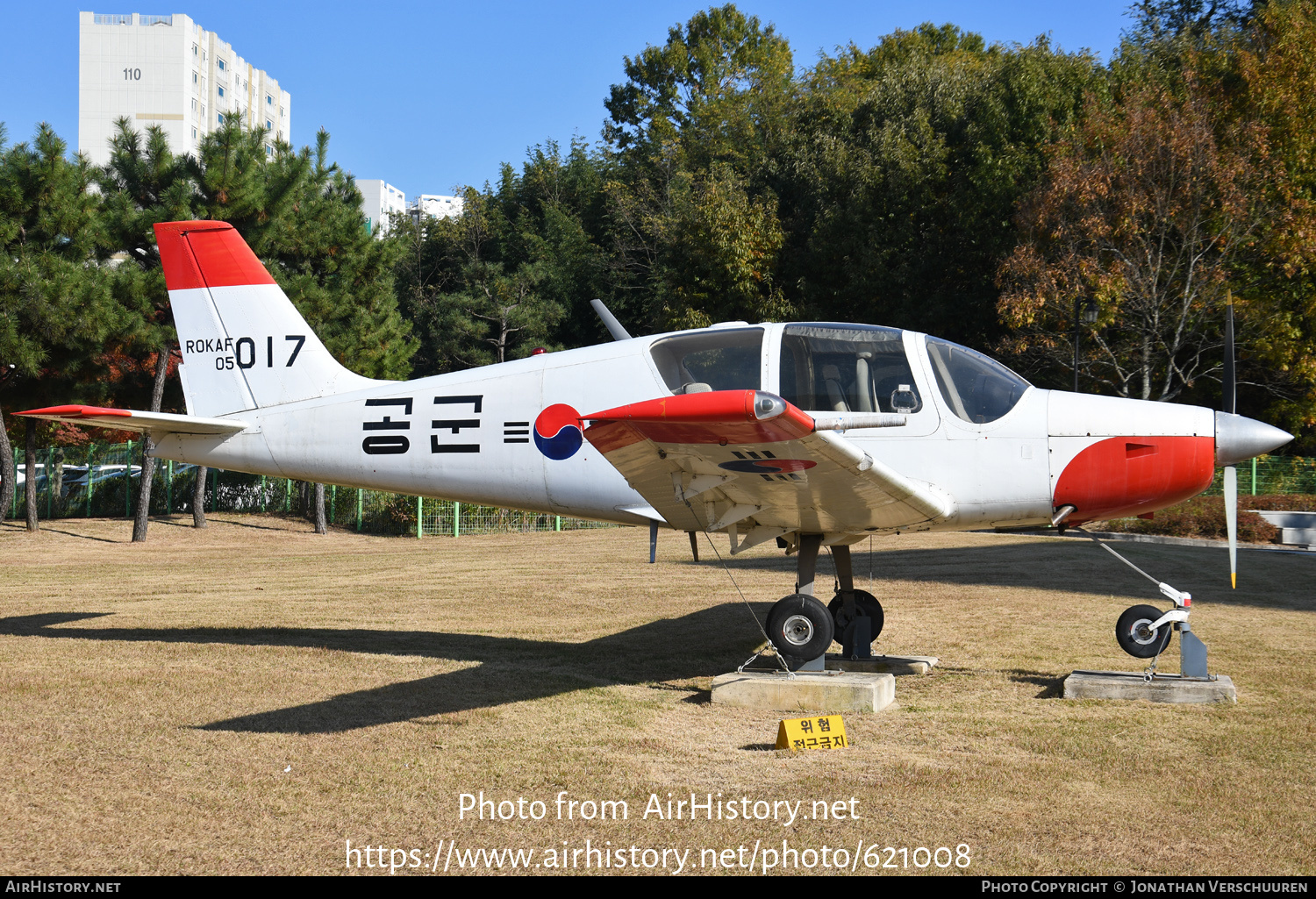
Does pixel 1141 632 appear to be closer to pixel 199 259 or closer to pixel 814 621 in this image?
pixel 814 621

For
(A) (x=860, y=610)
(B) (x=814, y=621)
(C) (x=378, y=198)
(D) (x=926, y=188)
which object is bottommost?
(A) (x=860, y=610)

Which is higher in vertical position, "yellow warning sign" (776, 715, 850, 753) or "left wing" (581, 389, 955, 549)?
"left wing" (581, 389, 955, 549)

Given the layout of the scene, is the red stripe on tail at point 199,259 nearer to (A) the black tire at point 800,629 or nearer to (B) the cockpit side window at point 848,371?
(B) the cockpit side window at point 848,371

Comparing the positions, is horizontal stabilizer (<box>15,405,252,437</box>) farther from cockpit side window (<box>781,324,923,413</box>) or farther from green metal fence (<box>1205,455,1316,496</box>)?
green metal fence (<box>1205,455,1316,496</box>)

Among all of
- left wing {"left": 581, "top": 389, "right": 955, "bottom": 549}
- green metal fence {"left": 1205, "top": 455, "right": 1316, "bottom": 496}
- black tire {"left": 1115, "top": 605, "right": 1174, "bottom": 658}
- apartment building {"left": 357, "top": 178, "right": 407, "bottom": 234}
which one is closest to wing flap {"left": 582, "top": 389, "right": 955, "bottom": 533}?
left wing {"left": 581, "top": 389, "right": 955, "bottom": 549}

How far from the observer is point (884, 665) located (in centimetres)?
813

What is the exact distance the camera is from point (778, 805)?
16.1 ft

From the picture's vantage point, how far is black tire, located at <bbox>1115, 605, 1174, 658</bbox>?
280 inches

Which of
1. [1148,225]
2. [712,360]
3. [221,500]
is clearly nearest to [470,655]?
[712,360]

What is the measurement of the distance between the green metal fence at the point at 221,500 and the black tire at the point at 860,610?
57.1 ft

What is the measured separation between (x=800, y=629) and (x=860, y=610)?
4.71 ft

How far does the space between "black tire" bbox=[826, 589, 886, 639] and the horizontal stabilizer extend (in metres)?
5.58
